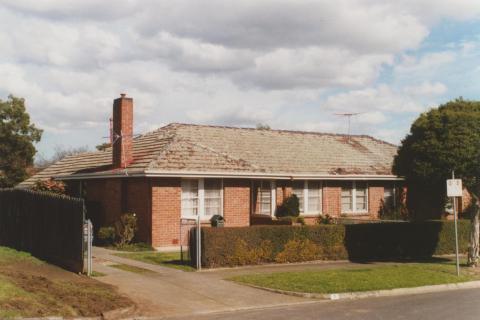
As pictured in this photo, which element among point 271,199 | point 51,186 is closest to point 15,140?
point 51,186

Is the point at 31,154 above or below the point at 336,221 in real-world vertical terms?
above

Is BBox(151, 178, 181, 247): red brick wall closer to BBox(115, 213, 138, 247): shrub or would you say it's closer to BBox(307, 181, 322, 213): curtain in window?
BBox(115, 213, 138, 247): shrub

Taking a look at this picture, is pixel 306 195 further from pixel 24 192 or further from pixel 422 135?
pixel 24 192

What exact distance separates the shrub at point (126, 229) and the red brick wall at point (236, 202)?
3.67 m

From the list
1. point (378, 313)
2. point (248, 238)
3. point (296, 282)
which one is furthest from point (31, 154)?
point (378, 313)

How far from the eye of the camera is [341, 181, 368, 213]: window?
30.1 meters

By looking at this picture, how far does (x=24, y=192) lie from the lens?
20.8 metres

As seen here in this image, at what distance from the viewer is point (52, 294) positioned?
12359 millimetres

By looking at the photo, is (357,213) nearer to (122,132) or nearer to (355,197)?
(355,197)

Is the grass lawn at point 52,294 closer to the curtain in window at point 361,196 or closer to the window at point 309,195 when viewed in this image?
the window at point 309,195

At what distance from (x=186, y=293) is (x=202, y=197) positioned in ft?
34.1

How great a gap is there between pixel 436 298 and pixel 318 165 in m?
16.2

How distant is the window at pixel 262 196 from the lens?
90.1ft

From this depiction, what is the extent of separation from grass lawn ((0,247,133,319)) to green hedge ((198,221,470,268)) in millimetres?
4162
